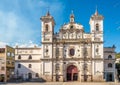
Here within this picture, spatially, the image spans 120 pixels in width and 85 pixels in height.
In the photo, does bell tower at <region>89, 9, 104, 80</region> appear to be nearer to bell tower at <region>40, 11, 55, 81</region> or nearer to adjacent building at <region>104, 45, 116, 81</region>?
adjacent building at <region>104, 45, 116, 81</region>

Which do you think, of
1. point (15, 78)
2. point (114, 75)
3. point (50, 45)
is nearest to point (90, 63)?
point (114, 75)

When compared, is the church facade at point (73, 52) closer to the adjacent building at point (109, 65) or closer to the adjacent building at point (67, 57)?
the adjacent building at point (67, 57)

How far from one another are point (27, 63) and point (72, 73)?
11.7 m

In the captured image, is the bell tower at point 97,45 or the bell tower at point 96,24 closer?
the bell tower at point 97,45

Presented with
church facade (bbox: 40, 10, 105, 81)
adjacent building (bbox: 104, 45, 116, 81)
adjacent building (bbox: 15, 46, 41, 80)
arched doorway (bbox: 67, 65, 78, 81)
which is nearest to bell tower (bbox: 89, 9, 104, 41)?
church facade (bbox: 40, 10, 105, 81)

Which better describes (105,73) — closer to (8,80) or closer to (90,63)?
(90,63)

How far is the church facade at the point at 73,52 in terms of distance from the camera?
60062mm

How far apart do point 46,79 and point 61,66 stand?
4808mm

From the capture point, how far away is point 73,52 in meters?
61.5

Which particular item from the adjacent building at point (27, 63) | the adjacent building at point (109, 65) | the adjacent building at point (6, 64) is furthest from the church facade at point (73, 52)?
the adjacent building at point (6, 64)

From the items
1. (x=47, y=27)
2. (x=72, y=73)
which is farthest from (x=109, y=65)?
(x=47, y=27)

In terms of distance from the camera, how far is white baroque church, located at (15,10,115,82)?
6022 centimetres

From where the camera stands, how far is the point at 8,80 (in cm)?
6172

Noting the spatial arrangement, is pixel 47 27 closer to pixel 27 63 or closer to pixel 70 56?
pixel 70 56
